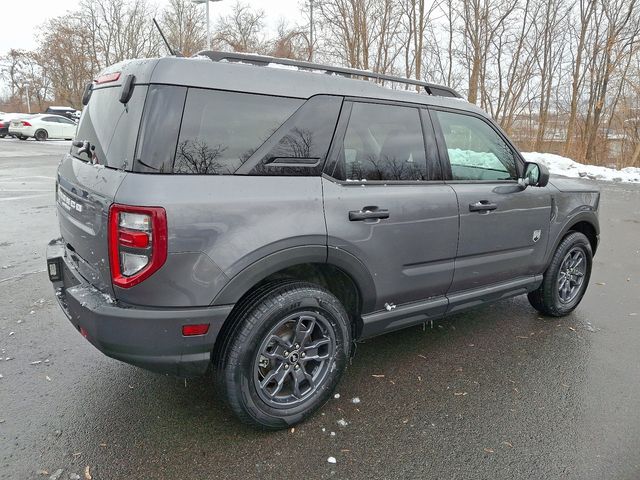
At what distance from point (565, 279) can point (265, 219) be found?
A: 10.7 feet

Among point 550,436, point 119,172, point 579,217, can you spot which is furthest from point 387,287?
point 579,217

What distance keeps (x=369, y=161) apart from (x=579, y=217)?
2397 mm

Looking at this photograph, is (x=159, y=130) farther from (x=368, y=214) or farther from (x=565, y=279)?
(x=565, y=279)

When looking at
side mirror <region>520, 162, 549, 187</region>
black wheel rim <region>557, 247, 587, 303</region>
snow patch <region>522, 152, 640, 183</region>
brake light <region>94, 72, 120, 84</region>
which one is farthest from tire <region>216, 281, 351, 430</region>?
snow patch <region>522, 152, 640, 183</region>

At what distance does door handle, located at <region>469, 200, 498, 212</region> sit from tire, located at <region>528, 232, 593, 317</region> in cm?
113

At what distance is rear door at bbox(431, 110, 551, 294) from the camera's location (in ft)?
10.9

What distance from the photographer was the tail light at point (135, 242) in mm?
2137

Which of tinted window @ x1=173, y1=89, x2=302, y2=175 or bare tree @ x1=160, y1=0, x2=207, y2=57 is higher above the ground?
bare tree @ x1=160, y1=0, x2=207, y2=57

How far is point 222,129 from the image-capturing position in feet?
7.82

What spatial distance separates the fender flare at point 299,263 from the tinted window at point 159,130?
0.64 meters

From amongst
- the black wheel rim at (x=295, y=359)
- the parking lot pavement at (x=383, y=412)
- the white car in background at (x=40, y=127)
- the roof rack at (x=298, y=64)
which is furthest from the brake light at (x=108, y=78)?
the white car in background at (x=40, y=127)

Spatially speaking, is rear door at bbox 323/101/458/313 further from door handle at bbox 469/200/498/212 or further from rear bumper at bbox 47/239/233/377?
rear bumper at bbox 47/239/233/377

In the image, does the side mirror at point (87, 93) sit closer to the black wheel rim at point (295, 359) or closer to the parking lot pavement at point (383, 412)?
the parking lot pavement at point (383, 412)

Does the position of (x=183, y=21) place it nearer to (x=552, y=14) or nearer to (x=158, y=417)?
(x=552, y=14)
